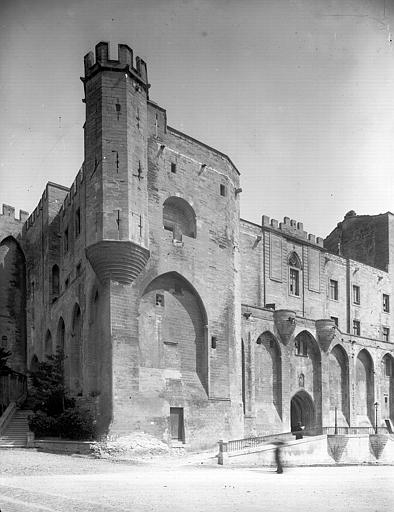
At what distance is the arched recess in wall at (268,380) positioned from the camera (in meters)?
38.5

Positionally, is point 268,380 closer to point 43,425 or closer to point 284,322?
point 284,322

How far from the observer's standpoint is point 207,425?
31078 millimetres

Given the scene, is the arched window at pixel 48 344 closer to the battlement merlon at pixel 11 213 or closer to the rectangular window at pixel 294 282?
the battlement merlon at pixel 11 213

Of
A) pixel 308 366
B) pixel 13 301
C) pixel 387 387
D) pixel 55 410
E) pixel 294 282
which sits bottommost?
pixel 387 387

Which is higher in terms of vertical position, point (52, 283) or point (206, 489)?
point (52, 283)

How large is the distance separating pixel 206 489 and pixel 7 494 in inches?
196

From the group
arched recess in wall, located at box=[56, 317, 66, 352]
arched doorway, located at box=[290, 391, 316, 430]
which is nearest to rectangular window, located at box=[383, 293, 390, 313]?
arched doorway, located at box=[290, 391, 316, 430]

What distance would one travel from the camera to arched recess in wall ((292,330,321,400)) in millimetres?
41906

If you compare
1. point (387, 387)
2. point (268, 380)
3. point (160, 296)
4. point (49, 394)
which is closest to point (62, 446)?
point (49, 394)

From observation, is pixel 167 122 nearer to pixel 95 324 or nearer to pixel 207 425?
pixel 95 324

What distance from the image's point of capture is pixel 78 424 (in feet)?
89.6

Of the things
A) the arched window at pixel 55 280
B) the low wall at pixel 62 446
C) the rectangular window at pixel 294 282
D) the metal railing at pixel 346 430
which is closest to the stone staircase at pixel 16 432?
the low wall at pixel 62 446

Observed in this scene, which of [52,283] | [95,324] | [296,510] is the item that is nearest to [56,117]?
[95,324]

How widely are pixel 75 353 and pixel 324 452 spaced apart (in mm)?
14968
